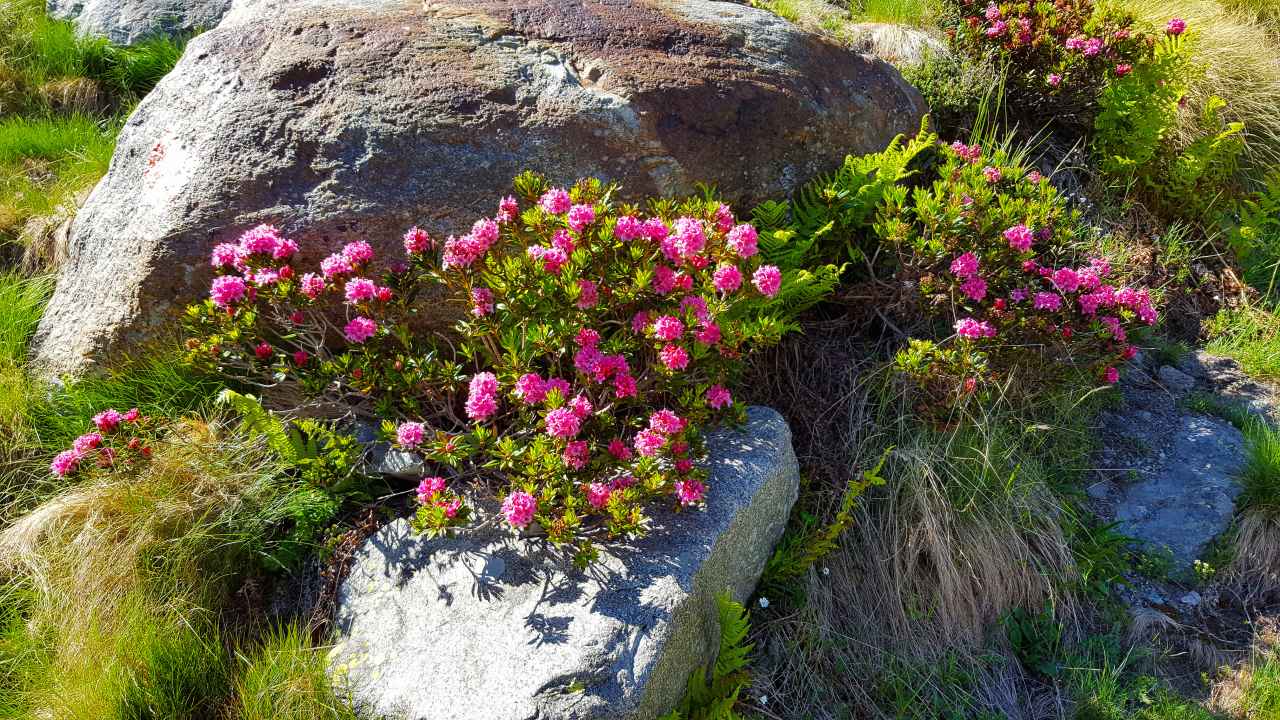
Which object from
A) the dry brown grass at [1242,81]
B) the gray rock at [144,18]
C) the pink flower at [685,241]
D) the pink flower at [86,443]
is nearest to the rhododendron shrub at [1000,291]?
the pink flower at [685,241]

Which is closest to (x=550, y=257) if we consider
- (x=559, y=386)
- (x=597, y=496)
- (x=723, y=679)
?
(x=559, y=386)

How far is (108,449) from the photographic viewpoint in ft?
9.56

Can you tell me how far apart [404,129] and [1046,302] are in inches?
107

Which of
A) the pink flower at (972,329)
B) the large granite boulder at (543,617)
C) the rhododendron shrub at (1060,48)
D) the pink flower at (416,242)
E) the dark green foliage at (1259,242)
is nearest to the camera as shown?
the large granite boulder at (543,617)

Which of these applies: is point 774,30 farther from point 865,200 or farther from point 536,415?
point 536,415

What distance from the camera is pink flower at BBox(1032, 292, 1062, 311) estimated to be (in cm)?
345

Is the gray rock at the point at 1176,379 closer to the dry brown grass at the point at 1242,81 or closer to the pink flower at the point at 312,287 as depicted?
the dry brown grass at the point at 1242,81

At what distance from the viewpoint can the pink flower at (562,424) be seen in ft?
8.39

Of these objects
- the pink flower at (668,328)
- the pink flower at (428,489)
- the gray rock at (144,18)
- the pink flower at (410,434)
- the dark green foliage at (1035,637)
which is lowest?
the dark green foliage at (1035,637)

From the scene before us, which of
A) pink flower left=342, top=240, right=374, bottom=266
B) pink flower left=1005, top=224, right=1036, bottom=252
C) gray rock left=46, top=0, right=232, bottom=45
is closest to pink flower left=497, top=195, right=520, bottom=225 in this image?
pink flower left=342, top=240, right=374, bottom=266

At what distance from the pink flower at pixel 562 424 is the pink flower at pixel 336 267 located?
36.2 inches

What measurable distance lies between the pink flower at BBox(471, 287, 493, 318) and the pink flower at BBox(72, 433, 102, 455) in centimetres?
143

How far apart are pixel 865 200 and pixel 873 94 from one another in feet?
2.79

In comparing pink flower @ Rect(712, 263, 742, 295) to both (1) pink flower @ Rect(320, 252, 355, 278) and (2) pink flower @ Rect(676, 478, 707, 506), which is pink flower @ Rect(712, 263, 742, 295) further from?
(1) pink flower @ Rect(320, 252, 355, 278)
